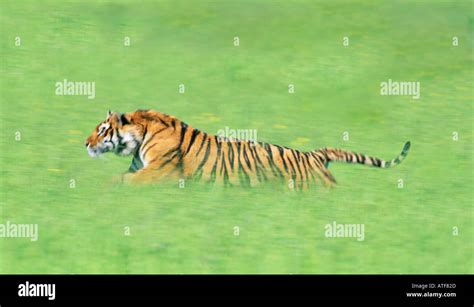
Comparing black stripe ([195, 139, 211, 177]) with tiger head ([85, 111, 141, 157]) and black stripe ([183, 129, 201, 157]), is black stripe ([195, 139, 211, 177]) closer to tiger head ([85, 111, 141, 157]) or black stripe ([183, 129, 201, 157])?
black stripe ([183, 129, 201, 157])

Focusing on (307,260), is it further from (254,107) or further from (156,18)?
(156,18)

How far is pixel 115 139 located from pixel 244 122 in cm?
237

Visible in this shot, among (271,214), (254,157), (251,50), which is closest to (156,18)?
(251,50)

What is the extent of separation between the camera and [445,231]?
1623cm

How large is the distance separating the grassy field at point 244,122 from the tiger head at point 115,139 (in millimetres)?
228

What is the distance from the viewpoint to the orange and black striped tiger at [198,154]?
1666 cm

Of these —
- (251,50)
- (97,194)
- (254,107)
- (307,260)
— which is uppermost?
(251,50)

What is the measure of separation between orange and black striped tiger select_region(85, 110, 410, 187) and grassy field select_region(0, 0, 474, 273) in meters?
A: 0.26

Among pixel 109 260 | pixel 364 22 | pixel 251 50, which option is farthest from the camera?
pixel 364 22

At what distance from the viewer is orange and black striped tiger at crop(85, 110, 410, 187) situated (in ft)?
54.6

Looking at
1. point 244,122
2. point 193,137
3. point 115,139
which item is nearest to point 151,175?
point 115,139

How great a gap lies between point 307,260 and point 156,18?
797 centimetres

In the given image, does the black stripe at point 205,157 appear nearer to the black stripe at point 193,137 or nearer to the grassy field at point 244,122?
the black stripe at point 193,137

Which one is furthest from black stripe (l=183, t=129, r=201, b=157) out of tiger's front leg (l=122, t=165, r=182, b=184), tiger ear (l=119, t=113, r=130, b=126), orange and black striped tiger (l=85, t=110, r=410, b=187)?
tiger ear (l=119, t=113, r=130, b=126)
